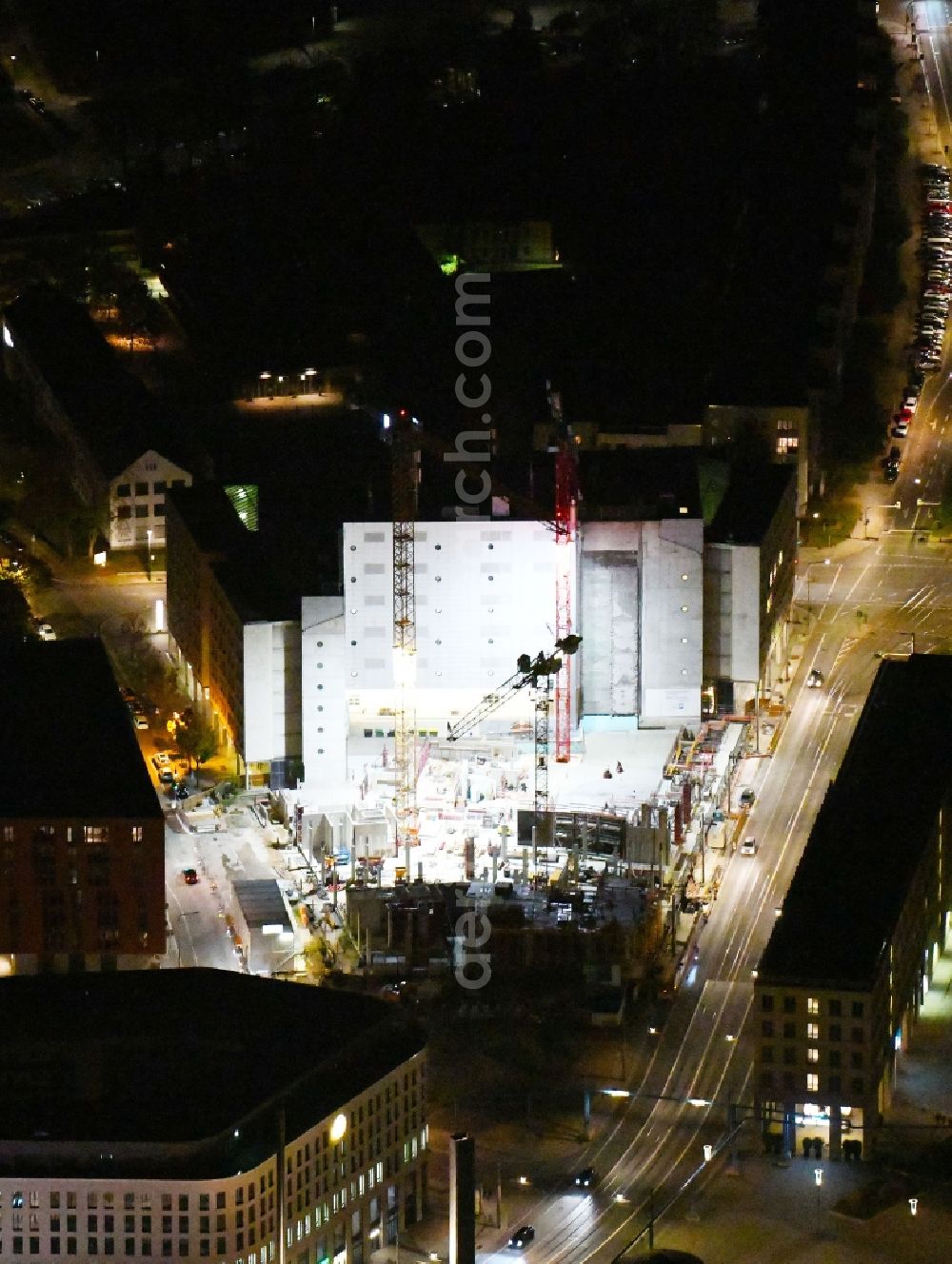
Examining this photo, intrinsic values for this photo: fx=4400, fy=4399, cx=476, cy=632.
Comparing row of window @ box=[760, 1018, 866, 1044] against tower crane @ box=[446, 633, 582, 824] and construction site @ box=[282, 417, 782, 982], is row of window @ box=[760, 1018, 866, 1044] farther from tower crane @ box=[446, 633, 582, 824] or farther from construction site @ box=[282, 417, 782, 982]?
tower crane @ box=[446, 633, 582, 824]

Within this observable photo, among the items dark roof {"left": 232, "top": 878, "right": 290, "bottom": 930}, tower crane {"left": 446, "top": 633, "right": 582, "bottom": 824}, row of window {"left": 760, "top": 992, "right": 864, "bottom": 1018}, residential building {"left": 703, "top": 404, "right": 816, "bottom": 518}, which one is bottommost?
row of window {"left": 760, "top": 992, "right": 864, "bottom": 1018}

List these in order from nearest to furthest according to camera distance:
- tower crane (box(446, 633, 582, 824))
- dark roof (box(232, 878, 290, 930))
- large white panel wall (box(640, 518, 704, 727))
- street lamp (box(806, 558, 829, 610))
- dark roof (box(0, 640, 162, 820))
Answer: dark roof (box(0, 640, 162, 820))
dark roof (box(232, 878, 290, 930))
tower crane (box(446, 633, 582, 824))
large white panel wall (box(640, 518, 704, 727))
street lamp (box(806, 558, 829, 610))

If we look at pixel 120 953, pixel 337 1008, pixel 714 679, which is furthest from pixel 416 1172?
pixel 714 679

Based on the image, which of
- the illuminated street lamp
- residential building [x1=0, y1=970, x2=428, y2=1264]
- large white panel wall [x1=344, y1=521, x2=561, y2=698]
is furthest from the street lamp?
residential building [x1=0, y1=970, x2=428, y2=1264]

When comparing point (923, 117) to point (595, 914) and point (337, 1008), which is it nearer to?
point (595, 914)

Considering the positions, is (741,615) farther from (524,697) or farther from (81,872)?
(81,872)

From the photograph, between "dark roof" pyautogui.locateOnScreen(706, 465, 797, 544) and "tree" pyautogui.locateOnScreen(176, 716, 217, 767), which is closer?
"tree" pyautogui.locateOnScreen(176, 716, 217, 767)

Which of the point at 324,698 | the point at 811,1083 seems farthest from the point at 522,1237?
the point at 324,698

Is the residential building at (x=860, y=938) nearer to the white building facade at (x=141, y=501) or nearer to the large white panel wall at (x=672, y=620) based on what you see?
the large white panel wall at (x=672, y=620)
